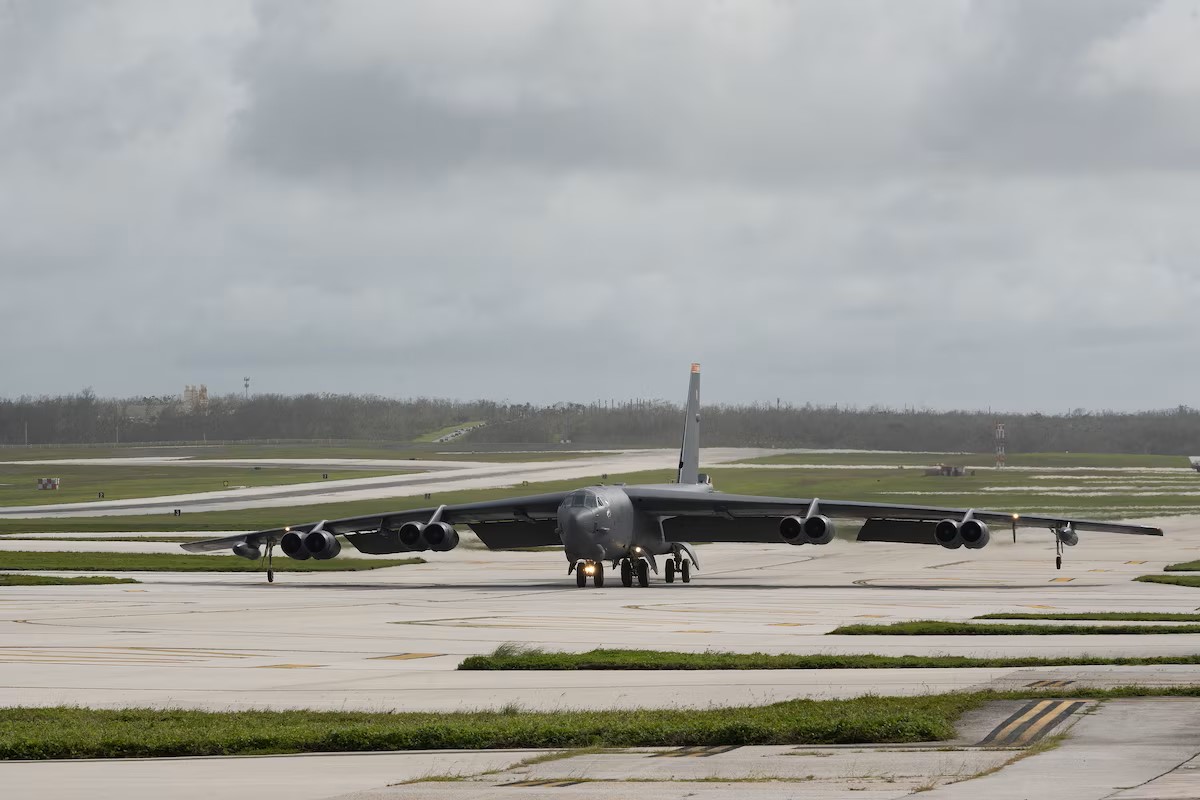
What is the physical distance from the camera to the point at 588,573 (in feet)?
147

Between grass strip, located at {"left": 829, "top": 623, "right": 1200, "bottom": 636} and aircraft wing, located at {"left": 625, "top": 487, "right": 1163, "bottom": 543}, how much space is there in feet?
50.3

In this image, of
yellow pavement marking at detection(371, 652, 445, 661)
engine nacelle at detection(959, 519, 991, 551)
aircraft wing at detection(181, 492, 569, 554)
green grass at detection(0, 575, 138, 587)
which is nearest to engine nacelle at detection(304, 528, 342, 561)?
aircraft wing at detection(181, 492, 569, 554)

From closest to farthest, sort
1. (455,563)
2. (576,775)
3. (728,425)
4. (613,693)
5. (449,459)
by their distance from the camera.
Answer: (576,775) < (613,693) < (455,563) < (449,459) < (728,425)

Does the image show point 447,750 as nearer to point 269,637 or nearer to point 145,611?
point 269,637

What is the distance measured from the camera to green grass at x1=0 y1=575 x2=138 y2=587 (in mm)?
42750

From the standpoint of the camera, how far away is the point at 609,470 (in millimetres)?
109625

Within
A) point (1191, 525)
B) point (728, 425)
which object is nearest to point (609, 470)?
point (1191, 525)

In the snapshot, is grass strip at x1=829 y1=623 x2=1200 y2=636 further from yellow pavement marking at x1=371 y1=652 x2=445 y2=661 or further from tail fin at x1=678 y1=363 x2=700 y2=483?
tail fin at x1=678 y1=363 x2=700 y2=483

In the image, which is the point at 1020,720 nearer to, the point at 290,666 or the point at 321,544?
the point at 290,666

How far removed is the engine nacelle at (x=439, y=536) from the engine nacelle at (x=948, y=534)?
13449 millimetres

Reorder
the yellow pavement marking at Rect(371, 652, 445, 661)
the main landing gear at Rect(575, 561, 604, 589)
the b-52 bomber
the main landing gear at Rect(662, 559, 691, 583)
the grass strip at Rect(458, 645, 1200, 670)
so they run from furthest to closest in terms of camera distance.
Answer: the main landing gear at Rect(662, 559, 691, 583), the main landing gear at Rect(575, 561, 604, 589), the b-52 bomber, the yellow pavement marking at Rect(371, 652, 445, 661), the grass strip at Rect(458, 645, 1200, 670)

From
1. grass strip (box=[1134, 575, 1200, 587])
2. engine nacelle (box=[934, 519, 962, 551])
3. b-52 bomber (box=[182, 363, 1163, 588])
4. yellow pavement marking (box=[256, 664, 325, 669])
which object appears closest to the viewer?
yellow pavement marking (box=[256, 664, 325, 669])

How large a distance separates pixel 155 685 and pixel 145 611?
46.8 feet

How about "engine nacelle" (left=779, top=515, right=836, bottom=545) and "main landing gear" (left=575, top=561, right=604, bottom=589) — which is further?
"main landing gear" (left=575, top=561, right=604, bottom=589)
